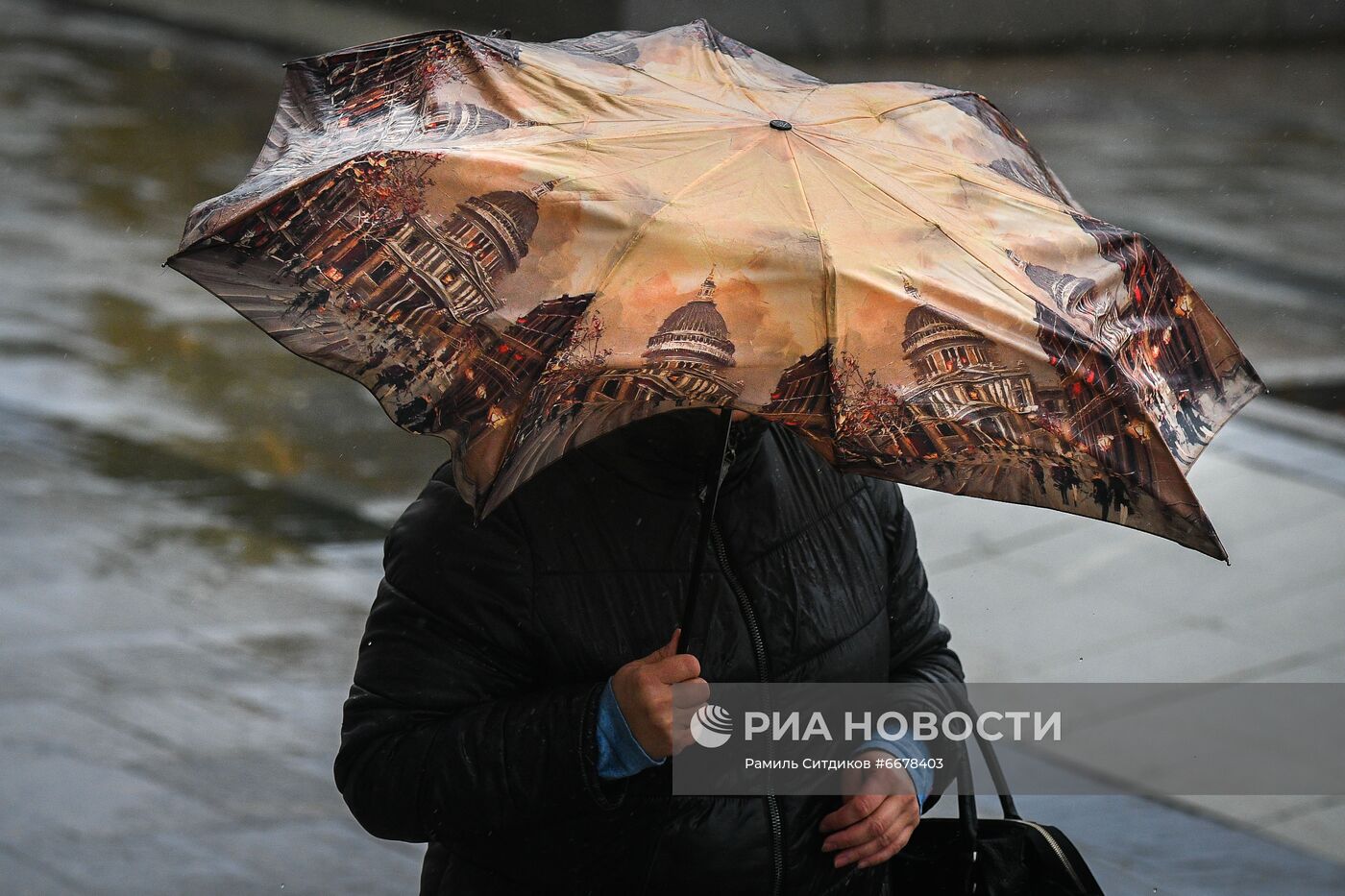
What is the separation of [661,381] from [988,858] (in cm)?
113

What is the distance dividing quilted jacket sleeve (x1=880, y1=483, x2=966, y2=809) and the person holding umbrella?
0.02 metres

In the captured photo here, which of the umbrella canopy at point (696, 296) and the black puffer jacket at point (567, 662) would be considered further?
the black puffer jacket at point (567, 662)

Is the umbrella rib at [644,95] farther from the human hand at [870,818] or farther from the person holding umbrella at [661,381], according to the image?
the human hand at [870,818]

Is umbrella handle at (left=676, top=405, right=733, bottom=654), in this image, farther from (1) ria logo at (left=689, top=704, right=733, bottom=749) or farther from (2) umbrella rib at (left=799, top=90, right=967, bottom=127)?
(2) umbrella rib at (left=799, top=90, right=967, bottom=127)

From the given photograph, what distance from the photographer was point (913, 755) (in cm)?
306

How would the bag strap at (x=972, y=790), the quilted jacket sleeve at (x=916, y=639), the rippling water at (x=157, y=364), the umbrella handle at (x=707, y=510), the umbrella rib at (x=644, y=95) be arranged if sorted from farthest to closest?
1. the rippling water at (x=157, y=364)
2. the quilted jacket sleeve at (x=916, y=639)
3. the bag strap at (x=972, y=790)
4. the umbrella rib at (x=644, y=95)
5. the umbrella handle at (x=707, y=510)

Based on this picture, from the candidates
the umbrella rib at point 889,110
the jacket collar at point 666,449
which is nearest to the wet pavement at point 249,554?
the jacket collar at point 666,449

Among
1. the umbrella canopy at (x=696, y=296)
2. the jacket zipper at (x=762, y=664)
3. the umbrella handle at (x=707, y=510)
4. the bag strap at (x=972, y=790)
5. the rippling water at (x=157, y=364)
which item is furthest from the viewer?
the rippling water at (x=157, y=364)

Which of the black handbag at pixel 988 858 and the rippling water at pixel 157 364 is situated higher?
the rippling water at pixel 157 364

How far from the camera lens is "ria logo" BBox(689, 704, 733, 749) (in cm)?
271

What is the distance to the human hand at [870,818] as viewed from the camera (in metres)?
2.86

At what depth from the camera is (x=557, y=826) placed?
2.76 metres

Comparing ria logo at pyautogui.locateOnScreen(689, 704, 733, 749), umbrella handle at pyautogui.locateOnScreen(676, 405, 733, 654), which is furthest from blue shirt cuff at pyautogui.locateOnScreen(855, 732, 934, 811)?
umbrella handle at pyautogui.locateOnScreen(676, 405, 733, 654)

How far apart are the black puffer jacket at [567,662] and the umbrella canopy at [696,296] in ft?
1.25
